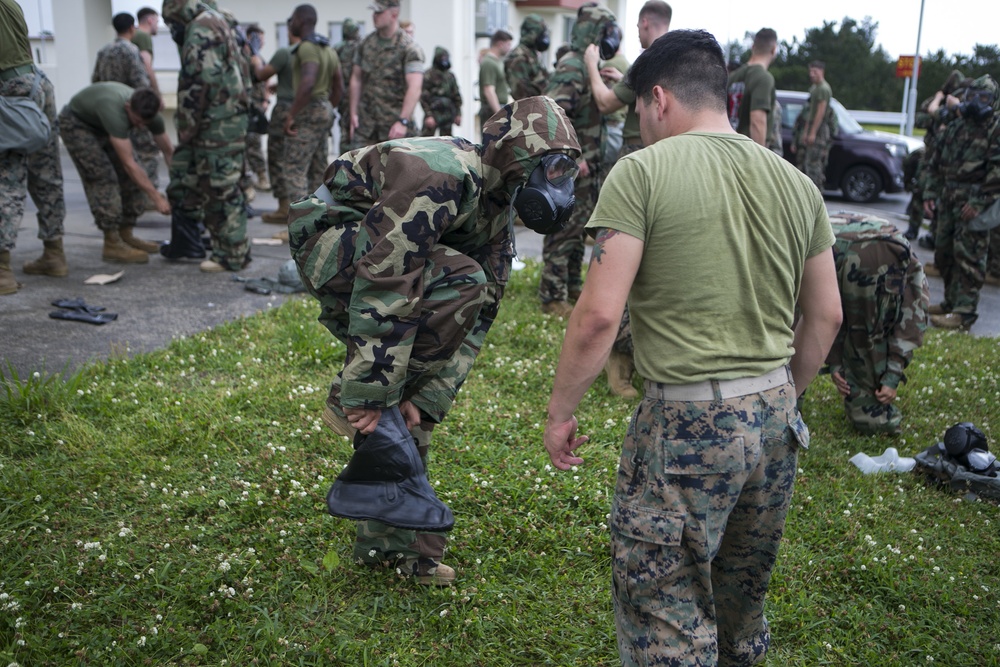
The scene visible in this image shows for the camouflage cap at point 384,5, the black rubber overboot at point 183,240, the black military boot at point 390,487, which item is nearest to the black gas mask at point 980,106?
the camouflage cap at point 384,5

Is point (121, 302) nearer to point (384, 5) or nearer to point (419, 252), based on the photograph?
point (384, 5)

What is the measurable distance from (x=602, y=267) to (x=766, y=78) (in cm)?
635

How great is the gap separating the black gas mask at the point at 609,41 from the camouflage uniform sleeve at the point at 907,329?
9.40ft

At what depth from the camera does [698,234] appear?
221cm

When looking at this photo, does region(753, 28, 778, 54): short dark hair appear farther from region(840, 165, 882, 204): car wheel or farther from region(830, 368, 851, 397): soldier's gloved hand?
region(840, 165, 882, 204): car wheel

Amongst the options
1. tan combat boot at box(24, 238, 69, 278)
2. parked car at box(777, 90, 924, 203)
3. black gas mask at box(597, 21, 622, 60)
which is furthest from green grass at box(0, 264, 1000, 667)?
parked car at box(777, 90, 924, 203)

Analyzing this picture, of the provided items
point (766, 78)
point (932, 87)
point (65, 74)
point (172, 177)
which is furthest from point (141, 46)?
point (932, 87)

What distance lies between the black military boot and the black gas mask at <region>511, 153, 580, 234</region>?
819mm

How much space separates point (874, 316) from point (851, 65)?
37121 millimetres

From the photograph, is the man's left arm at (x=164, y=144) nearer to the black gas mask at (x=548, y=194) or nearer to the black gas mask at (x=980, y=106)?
the black gas mask at (x=548, y=194)

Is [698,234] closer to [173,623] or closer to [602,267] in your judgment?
[602,267]

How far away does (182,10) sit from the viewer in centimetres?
696

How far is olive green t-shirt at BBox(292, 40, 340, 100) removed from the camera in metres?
9.09

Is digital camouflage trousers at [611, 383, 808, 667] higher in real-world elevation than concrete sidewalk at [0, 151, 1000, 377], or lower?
higher
